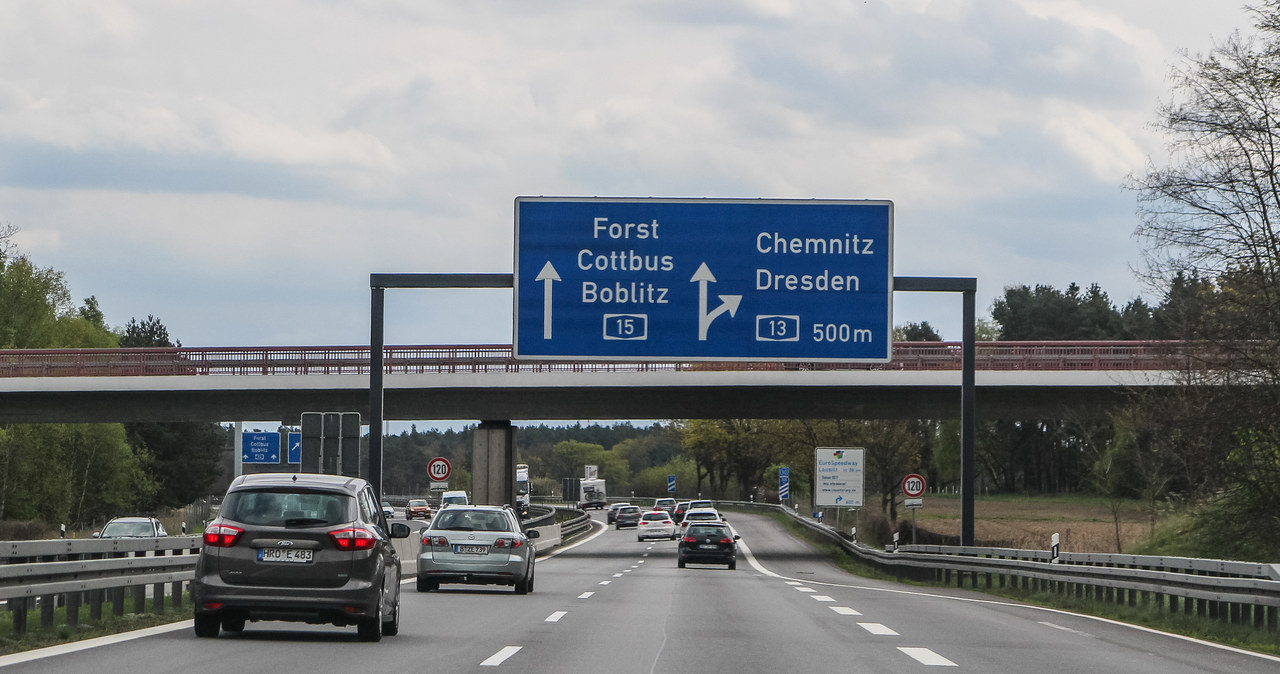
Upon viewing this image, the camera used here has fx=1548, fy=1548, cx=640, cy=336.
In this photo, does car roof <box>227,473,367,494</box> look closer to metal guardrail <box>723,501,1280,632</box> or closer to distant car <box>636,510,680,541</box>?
metal guardrail <box>723,501,1280,632</box>

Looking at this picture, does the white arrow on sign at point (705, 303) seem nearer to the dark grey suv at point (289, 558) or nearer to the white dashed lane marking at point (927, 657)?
the white dashed lane marking at point (927, 657)

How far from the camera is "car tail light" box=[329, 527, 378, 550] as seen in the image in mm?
13516

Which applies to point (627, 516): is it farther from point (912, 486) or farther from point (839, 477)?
point (912, 486)

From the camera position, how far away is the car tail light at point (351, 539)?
1352 centimetres

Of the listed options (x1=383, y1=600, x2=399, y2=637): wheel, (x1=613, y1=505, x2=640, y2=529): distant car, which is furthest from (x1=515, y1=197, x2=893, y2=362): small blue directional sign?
(x1=613, y1=505, x2=640, y2=529): distant car

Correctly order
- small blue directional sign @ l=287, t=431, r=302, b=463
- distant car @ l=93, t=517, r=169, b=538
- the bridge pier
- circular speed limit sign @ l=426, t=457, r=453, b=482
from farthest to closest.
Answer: the bridge pier < small blue directional sign @ l=287, t=431, r=302, b=463 < circular speed limit sign @ l=426, t=457, r=453, b=482 < distant car @ l=93, t=517, r=169, b=538

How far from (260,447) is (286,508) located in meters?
38.9

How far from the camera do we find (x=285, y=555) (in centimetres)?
1339

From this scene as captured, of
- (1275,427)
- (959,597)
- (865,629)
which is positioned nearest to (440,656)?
(865,629)

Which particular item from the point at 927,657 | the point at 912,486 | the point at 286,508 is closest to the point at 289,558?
the point at 286,508

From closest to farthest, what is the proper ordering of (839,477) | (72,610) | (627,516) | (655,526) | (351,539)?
(351,539), (72,610), (839,477), (655,526), (627,516)

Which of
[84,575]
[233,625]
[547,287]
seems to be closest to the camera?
[84,575]

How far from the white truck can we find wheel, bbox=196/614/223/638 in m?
111

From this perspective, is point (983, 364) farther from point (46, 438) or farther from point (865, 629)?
point (46, 438)
